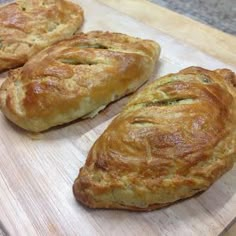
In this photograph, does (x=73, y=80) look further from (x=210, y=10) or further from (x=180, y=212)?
(x=210, y=10)

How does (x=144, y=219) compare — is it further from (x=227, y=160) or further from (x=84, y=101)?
(x=84, y=101)

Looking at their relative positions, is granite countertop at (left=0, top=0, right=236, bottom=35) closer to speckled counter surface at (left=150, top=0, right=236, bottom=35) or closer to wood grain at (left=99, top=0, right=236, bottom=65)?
speckled counter surface at (left=150, top=0, right=236, bottom=35)

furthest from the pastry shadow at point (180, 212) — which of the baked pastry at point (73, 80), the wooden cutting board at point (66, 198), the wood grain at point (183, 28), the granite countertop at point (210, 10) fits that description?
the granite countertop at point (210, 10)

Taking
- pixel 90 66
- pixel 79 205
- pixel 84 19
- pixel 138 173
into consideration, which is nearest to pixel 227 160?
pixel 138 173

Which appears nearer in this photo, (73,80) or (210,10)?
(73,80)

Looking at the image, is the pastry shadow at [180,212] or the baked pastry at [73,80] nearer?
the pastry shadow at [180,212]

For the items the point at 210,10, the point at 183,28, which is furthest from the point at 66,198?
the point at 210,10

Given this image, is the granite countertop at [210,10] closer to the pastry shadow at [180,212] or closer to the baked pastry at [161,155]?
the baked pastry at [161,155]
